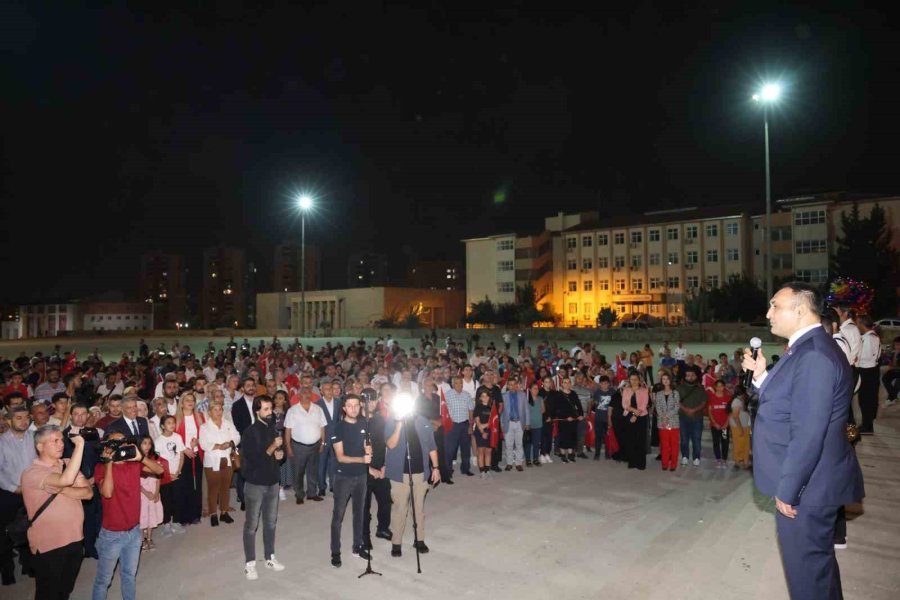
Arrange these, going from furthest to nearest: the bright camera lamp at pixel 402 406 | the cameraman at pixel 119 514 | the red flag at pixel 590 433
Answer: the red flag at pixel 590 433 → the bright camera lamp at pixel 402 406 → the cameraman at pixel 119 514

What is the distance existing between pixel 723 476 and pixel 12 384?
496 inches

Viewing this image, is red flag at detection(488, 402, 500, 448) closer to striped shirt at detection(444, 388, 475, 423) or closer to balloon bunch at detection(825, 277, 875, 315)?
striped shirt at detection(444, 388, 475, 423)

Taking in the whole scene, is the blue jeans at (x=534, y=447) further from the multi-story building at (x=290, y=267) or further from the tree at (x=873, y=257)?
the multi-story building at (x=290, y=267)

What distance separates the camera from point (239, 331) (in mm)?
64438

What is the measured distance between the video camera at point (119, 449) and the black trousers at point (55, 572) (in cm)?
67

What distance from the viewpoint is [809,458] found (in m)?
2.80

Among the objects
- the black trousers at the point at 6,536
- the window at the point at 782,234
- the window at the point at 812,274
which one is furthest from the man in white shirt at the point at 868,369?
the window at the point at 782,234

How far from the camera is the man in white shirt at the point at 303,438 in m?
8.01

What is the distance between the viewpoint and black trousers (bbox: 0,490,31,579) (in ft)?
18.7

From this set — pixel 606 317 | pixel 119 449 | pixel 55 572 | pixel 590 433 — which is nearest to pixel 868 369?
pixel 590 433

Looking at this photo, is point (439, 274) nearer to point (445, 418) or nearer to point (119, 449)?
point (445, 418)

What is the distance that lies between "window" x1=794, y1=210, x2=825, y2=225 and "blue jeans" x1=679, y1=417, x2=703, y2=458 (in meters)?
49.2

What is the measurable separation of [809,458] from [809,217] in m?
56.8

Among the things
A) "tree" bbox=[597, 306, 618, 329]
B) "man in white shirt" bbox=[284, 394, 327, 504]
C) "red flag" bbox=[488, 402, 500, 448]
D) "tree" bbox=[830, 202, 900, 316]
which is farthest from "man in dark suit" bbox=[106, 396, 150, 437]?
"tree" bbox=[597, 306, 618, 329]
